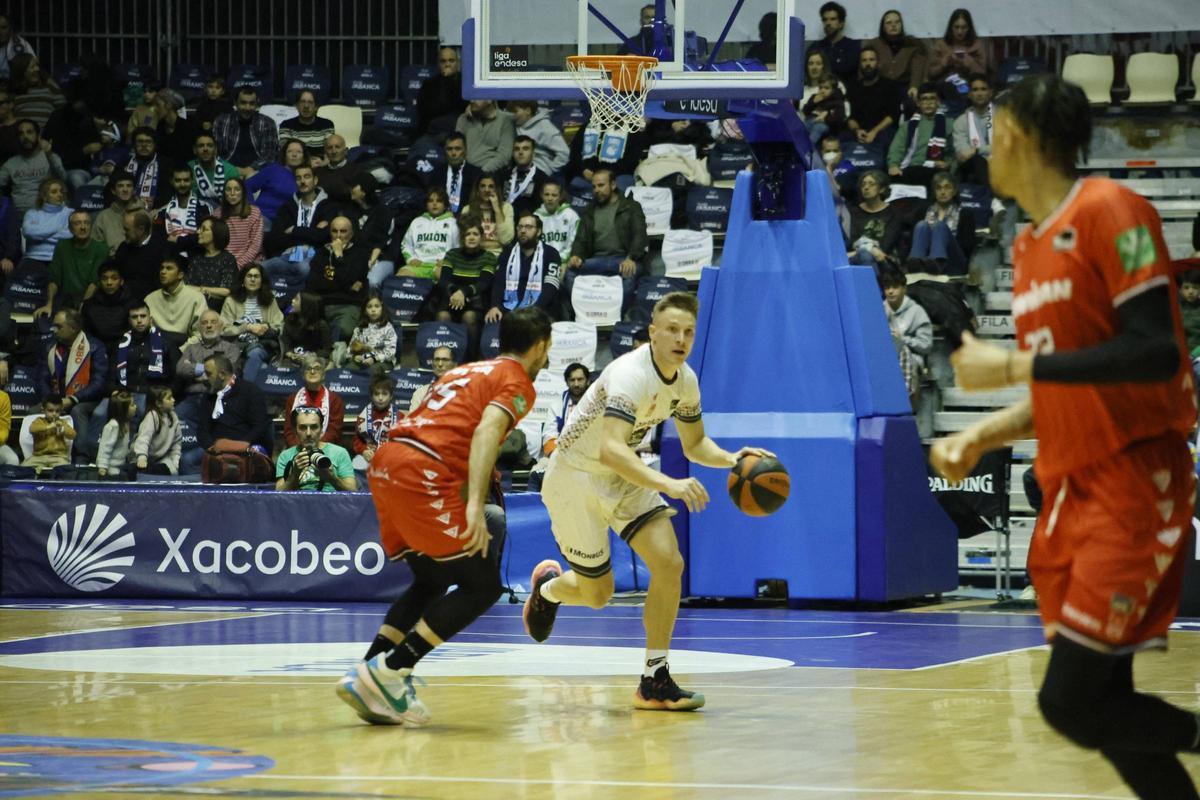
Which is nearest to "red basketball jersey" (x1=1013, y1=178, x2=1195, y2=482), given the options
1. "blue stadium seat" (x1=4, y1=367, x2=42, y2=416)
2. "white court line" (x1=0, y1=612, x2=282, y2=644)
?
"white court line" (x1=0, y1=612, x2=282, y2=644)

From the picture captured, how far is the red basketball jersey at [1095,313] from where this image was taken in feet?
12.5

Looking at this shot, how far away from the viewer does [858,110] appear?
19.0m

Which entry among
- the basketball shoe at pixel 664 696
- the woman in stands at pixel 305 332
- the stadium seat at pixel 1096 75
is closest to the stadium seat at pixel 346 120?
the woman in stands at pixel 305 332

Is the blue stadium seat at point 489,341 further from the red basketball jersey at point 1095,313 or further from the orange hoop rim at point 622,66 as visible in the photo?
the red basketball jersey at point 1095,313

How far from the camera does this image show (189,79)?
22.2 metres

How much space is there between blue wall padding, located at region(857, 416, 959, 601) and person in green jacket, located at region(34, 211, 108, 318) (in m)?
9.49

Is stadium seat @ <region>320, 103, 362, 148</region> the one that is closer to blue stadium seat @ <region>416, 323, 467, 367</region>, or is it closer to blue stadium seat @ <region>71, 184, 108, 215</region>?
blue stadium seat @ <region>71, 184, 108, 215</region>

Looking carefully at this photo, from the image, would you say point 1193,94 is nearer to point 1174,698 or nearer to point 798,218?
point 798,218

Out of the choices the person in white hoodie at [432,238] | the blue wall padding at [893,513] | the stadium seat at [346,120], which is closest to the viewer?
the blue wall padding at [893,513]

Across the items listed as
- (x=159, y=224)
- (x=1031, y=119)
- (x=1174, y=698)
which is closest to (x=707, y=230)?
(x=159, y=224)

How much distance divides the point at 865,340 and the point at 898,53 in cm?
719

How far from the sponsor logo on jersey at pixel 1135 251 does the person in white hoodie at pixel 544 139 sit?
1546cm

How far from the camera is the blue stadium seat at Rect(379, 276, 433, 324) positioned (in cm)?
1780

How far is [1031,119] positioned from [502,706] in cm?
438
